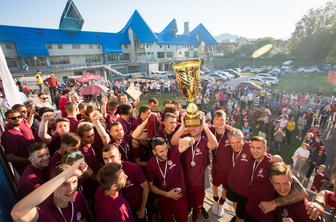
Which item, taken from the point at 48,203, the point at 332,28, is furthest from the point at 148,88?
the point at 332,28

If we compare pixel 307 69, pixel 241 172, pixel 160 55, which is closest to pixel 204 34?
pixel 160 55

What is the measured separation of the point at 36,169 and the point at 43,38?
41708mm

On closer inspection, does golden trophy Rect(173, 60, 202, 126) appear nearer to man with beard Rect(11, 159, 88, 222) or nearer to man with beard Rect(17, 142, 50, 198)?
man with beard Rect(11, 159, 88, 222)

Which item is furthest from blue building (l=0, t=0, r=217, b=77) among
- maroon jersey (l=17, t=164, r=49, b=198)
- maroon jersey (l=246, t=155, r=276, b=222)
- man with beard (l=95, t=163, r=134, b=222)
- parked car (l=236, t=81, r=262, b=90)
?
man with beard (l=95, t=163, r=134, b=222)

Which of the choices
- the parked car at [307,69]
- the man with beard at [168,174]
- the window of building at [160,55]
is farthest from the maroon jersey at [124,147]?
the window of building at [160,55]

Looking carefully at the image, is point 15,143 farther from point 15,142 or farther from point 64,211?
point 64,211

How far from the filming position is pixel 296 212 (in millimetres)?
2586

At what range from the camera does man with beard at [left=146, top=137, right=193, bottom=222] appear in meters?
3.27

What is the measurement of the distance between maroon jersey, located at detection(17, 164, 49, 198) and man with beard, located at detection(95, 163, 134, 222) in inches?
35.4

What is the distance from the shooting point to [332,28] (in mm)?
36250

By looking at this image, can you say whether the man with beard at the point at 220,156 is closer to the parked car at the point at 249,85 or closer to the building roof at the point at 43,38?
the parked car at the point at 249,85

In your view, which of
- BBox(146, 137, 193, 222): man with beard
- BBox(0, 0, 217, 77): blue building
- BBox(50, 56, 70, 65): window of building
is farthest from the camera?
BBox(50, 56, 70, 65): window of building

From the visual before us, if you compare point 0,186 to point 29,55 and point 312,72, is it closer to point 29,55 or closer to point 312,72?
point 29,55

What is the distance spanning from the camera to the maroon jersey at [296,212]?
2.52 metres
